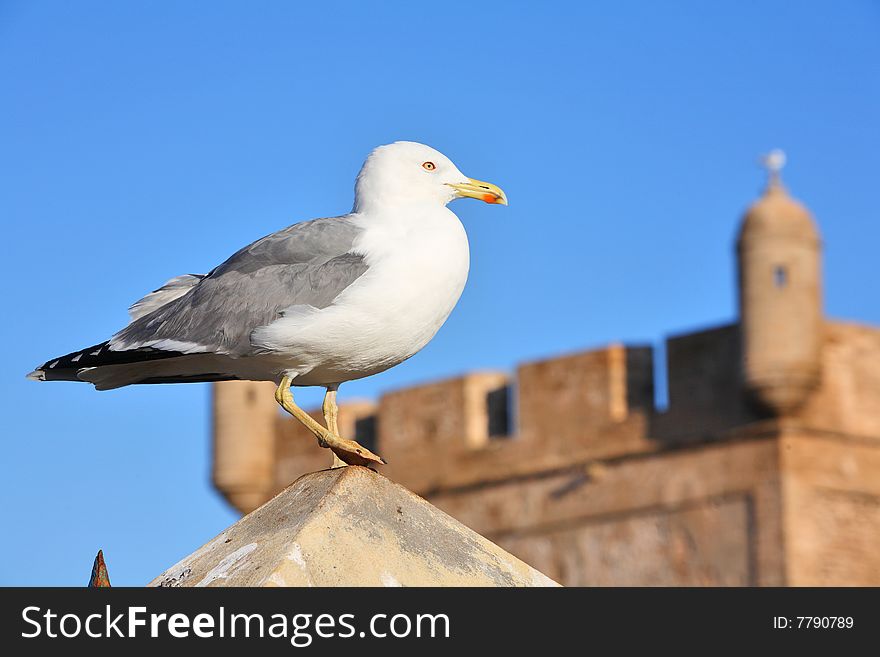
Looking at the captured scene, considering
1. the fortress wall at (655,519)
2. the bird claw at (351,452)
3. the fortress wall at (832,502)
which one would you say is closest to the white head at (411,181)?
the bird claw at (351,452)

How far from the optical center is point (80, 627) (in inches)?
260

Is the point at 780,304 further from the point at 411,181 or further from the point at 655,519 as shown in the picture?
the point at 411,181

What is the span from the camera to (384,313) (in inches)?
295

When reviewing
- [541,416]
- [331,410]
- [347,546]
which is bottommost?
[347,546]

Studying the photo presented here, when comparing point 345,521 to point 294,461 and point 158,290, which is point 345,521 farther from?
point 294,461

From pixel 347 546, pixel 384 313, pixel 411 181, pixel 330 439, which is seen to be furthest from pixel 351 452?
pixel 411 181

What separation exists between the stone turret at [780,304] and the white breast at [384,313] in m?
22.0

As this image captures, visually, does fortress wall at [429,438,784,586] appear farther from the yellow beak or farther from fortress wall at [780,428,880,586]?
the yellow beak

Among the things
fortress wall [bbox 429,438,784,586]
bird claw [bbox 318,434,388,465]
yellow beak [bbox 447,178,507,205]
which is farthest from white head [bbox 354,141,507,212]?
fortress wall [bbox 429,438,784,586]

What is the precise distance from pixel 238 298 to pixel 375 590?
57.1 inches

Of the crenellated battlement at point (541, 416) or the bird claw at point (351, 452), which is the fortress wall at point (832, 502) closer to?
the crenellated battlement at point (541, 416)

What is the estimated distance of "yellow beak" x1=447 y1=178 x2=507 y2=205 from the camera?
802cm

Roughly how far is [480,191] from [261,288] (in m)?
0.82

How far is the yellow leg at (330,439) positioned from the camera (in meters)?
7.54
